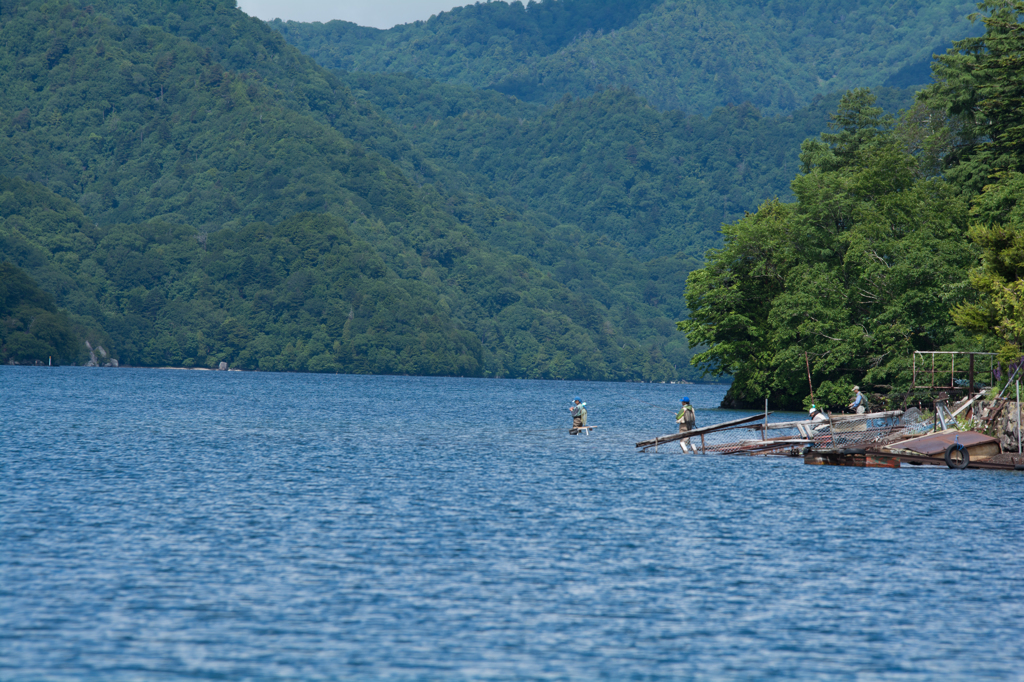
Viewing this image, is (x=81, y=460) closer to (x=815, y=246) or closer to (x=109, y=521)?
(x=109, y=521)

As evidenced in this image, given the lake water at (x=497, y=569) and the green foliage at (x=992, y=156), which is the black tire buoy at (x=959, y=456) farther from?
the green foliage at (x=992, y=156)

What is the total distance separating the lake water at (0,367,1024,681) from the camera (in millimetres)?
19234

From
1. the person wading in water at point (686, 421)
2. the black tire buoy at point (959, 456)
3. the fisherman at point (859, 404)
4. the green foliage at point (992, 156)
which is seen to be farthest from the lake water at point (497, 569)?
the green foliage at point (992, 156)

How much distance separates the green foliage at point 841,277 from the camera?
79312 millimetres

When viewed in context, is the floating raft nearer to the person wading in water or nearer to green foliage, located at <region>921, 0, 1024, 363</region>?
the person wading in water

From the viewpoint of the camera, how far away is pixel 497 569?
26750 millimetres

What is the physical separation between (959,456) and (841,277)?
138ft

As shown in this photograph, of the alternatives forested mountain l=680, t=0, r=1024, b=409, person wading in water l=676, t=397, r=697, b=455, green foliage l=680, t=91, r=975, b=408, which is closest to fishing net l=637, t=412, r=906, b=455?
person wading in water l=676, t=397, r=697, b=455

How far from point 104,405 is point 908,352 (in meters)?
70.3

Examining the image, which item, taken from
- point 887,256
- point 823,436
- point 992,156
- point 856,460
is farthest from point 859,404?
point 887,256

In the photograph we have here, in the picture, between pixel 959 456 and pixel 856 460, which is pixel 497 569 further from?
pixel 856 460

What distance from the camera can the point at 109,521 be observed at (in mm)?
32500

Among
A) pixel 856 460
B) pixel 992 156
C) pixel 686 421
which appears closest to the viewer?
pixel 856 460

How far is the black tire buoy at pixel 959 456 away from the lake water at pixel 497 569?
1.64 ft
